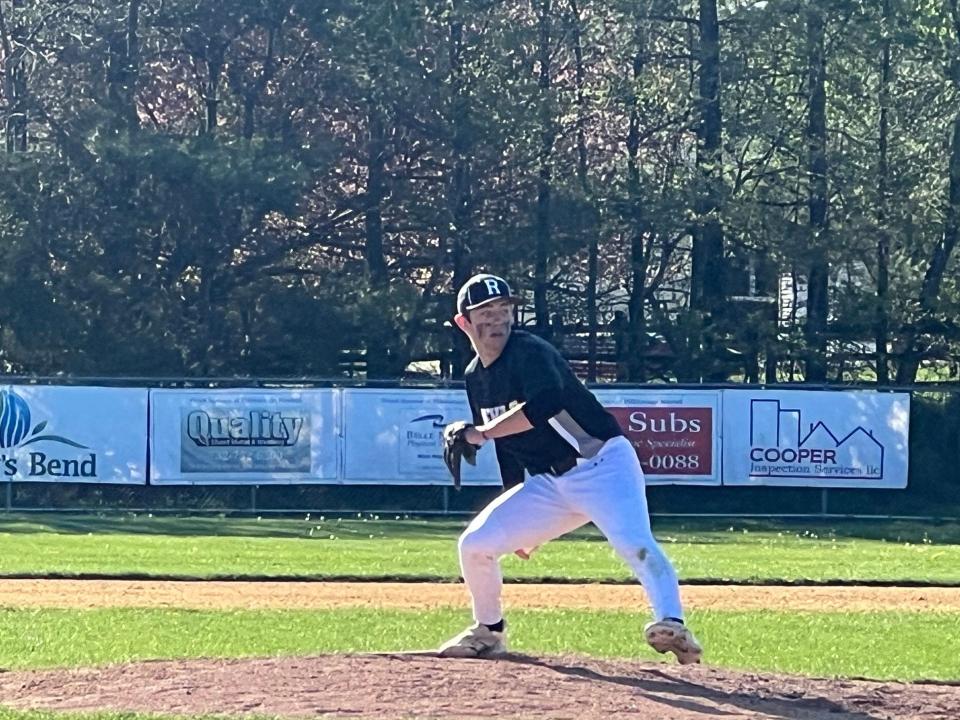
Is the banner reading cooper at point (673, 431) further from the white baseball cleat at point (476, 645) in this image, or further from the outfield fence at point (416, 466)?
the white baseball cleat at point (476, 645)

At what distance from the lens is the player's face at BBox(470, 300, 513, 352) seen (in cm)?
736

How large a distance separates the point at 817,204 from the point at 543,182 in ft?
16.2

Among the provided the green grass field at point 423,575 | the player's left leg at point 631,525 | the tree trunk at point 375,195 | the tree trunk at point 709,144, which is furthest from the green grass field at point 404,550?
the tree trunk at point 375,195

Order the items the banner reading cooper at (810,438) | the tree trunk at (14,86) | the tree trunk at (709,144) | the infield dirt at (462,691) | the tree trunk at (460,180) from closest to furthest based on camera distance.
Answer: the infield dirt at (462,691) < the banner reading cooper at (810,438) < the tree trunk at (460,180) < the tree trunk at (14,86) < the tree trunk at (709,144)

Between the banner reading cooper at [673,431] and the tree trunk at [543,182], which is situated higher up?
the tree trunk at [543,182]

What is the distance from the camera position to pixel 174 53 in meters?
28.2

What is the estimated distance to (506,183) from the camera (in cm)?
2842

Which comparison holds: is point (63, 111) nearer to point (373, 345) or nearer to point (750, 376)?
point (373, 345)

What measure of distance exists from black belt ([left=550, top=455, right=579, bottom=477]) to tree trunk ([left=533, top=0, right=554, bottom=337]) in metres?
21.0

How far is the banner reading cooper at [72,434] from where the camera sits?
72.0ft

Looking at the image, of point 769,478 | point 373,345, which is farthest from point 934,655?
point 373,345

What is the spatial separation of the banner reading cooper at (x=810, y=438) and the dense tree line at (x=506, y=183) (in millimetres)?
5389

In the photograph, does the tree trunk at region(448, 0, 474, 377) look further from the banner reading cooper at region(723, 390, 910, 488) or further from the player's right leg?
the player's right leg

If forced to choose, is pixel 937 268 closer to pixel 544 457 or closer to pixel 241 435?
pixel 241 435
